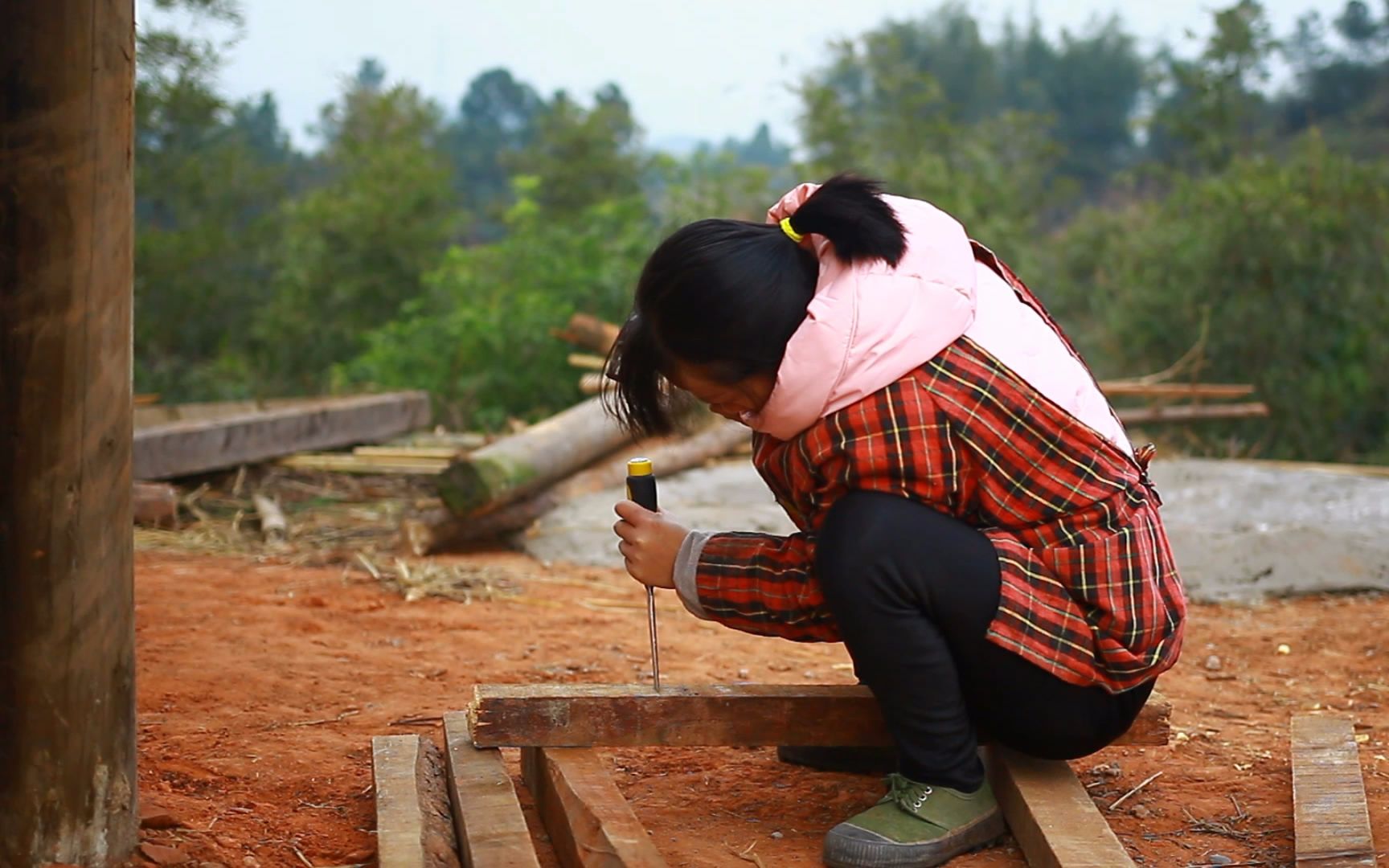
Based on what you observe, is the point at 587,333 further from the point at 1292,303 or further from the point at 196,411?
the point at 1292,303

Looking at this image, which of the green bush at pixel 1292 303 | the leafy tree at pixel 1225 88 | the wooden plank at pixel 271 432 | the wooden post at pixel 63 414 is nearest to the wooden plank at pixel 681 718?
the wooden post at pixel 63 414

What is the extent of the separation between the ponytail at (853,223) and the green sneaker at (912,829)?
2.79 feet

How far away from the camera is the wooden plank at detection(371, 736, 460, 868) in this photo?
2.06 meters

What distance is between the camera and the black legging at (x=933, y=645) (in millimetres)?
2098

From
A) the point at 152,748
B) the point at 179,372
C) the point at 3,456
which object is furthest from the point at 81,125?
the point at 179,372

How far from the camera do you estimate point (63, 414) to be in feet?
6.23

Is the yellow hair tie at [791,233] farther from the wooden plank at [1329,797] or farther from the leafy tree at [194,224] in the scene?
the leafy tree at [194,224]

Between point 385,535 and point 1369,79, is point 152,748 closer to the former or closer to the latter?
point 385,535

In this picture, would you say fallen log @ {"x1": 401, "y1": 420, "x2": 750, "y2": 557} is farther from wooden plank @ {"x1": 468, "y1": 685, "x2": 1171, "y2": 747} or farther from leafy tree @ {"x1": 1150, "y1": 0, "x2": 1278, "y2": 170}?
leafy tree @ {"x1": 1150, "y1": 0, "x2": 1278, "y2": 170}

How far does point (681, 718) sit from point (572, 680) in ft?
3.32

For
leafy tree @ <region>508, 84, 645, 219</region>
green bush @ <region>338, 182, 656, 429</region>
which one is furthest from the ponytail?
leafy tree @ <region>508, 84, 645, 219</region>

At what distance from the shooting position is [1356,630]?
4.14 meters

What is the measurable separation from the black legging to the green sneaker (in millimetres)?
30

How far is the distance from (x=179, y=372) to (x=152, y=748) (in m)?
12.8
